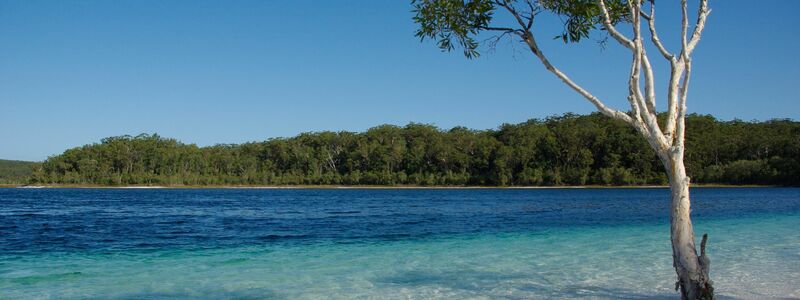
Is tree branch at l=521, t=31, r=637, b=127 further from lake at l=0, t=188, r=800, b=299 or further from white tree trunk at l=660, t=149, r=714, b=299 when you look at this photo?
lake at l=0, t=188, r=800, b=299

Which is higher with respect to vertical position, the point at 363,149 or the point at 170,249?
the point at 363,149

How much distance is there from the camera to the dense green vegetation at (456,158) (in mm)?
117306

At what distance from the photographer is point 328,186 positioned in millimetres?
131625

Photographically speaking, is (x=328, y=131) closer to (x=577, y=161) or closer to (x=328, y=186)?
(x=328, y=186)

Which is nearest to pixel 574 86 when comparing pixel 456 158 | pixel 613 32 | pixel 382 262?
pixel 613 32

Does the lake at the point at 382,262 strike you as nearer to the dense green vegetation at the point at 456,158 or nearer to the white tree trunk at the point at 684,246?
the white tree trunk at the point at 684,246

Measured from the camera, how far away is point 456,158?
429 ft

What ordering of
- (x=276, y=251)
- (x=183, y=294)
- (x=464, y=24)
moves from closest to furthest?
(x=464, y=24) → (x=183, y=294) → (x=276, y=251)

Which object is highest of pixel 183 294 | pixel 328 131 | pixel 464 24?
pixel 328 131

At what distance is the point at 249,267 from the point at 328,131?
135m

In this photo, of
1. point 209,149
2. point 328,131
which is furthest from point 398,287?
point 209,149

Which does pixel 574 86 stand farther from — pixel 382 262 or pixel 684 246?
pixel 382 262

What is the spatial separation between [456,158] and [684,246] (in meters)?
124

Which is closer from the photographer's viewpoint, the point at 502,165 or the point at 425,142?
the point at 502,165
